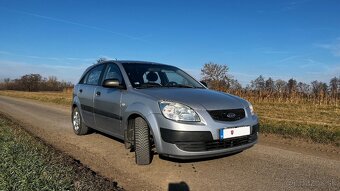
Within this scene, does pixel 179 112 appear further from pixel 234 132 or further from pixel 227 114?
pixel 234 132

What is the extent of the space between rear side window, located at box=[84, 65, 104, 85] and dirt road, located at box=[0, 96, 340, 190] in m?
1.35

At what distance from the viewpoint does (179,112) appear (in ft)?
15.9

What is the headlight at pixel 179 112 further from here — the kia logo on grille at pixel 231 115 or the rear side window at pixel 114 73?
the rear side window at pixel 114 73

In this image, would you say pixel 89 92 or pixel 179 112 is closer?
pixel 179 112

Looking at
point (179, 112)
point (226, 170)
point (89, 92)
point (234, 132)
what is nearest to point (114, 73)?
point (89, 92)

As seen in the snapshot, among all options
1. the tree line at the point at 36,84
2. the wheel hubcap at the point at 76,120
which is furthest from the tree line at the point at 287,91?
the tree line at the point at 36,84

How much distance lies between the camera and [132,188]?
171 inches

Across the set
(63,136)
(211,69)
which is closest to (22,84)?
(211,69)

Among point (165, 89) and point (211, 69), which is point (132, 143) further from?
point (211, 69)

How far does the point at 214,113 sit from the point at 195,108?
0.28 m

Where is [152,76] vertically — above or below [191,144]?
above

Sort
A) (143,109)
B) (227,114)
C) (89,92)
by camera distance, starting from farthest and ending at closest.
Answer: (89,92), (143,109), (227,114)

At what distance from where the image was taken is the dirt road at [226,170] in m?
4.44

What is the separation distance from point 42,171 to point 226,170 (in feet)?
8.35
